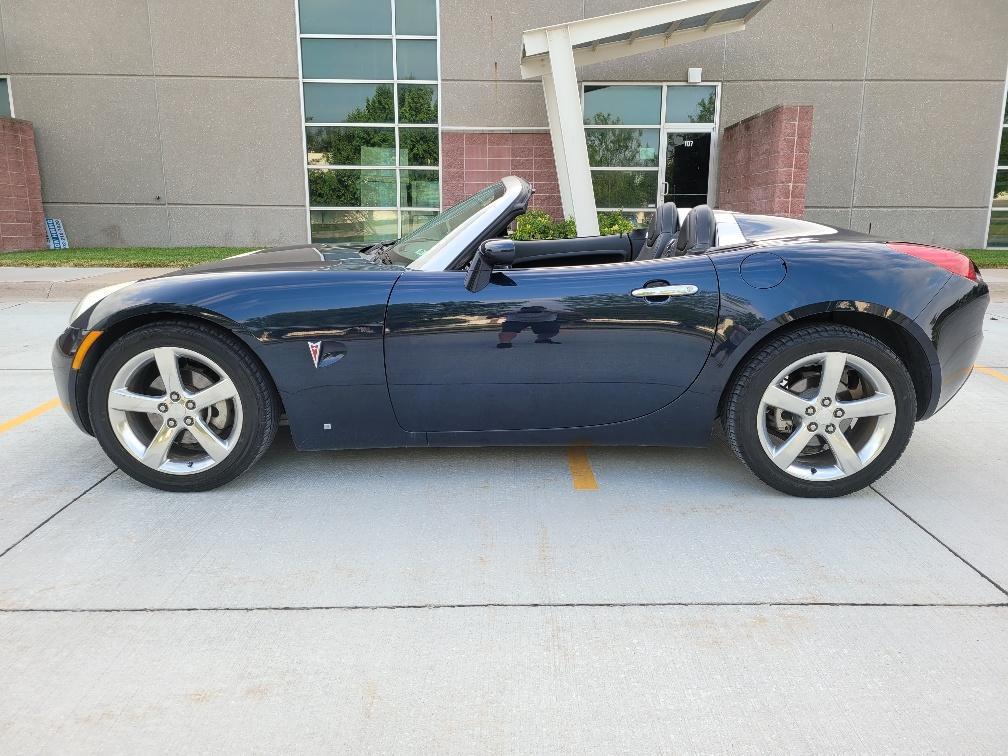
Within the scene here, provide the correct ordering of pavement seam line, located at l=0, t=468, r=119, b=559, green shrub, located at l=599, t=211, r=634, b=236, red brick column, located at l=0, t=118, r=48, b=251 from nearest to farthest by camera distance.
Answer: pavement seam line, located at l=0, t=468, r=119, b=559 → green shrub, located at l=599, t=211, r=634, b=236 → red brick column, located at l=0, t=118, r=48, b=251

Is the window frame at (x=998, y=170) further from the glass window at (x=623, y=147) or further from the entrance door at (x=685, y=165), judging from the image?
the glass window at (x=623, y=147)

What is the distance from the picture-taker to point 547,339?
308cm

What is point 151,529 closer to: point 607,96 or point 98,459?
point 98,459

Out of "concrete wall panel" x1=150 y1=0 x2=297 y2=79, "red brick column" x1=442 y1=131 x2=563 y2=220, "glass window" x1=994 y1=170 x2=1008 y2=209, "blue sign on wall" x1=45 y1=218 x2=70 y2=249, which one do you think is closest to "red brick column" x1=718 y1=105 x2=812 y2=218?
"red brick column" x1=442 y1=131 x2=563 y2=220

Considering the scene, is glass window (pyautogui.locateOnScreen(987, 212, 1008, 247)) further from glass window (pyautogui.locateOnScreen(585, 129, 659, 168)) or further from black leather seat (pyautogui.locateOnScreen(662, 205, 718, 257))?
black leather seat (pyautogui.locateOnScreen(662, 205, 718, 257))

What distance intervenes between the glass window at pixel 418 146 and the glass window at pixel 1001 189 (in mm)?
11075

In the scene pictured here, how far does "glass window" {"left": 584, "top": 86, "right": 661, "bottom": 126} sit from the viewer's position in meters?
14.5

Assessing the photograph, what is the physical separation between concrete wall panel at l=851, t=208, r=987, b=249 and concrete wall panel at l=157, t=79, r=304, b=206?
1127 centimetres

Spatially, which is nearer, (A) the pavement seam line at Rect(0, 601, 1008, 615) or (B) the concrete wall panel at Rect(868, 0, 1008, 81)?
(A) the pavement seam line at Rect(0, 601, 1008, 615)

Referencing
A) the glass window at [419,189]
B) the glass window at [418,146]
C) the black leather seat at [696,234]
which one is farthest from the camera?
the glass window at [419,189]

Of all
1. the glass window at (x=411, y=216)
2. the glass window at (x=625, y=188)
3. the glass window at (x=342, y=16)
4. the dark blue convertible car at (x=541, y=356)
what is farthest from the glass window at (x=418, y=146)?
the dark blue convertible car at (x=541, y=356)

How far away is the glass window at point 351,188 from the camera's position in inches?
587

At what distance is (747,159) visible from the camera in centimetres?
1310

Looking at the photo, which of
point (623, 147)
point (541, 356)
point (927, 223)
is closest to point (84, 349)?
point (541, 356)
